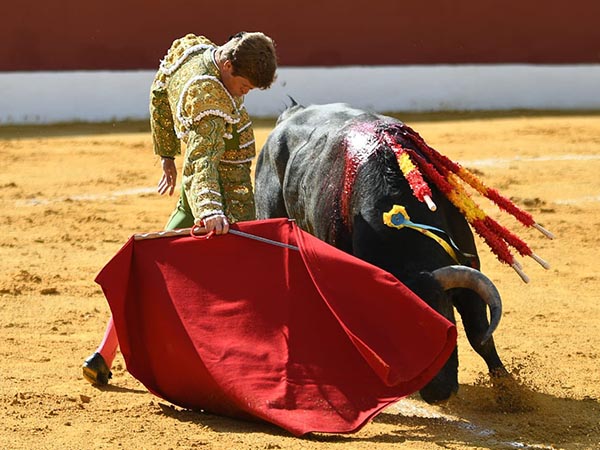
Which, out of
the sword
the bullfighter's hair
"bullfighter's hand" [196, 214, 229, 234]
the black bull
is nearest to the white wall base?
the black bull

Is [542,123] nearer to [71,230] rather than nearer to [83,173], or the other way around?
[83,173]

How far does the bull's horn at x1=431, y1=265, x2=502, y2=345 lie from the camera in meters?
3.29

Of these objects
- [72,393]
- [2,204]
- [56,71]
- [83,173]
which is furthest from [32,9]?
[72,393]

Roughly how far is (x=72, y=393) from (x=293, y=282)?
829 mm

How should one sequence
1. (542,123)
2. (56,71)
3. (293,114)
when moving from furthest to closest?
(56,71) < (542,123) < (293,114)

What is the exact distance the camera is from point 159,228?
6449mm

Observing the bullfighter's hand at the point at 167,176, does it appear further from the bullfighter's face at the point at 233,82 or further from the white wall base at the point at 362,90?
the white wall base at the point at 362,90

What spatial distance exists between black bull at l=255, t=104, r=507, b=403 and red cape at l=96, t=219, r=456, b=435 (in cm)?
18

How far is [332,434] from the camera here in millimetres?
3229

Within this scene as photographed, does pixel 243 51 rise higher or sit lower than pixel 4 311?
higher

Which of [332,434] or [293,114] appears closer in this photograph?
→ [332,434]

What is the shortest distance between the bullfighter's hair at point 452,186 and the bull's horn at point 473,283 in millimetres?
257

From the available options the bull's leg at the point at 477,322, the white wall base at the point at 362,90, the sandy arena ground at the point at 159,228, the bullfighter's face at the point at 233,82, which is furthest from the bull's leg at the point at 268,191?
the white wall base at the point at 362,90

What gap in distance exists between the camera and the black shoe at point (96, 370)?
3.76m
